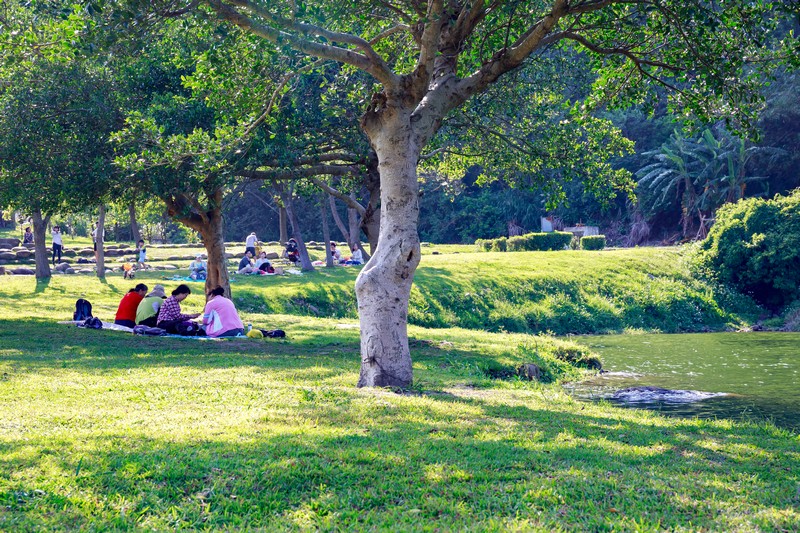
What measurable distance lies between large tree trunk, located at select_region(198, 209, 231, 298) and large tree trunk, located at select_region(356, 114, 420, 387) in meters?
12.9

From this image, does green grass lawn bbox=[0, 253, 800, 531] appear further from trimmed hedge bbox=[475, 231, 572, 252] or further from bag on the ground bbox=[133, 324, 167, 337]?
trimmed hedge bbox=[475, 231, 572, 252]

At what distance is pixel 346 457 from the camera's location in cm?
709

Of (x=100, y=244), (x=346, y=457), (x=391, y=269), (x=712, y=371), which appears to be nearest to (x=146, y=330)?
(x=391, y=269)

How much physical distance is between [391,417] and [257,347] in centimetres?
888

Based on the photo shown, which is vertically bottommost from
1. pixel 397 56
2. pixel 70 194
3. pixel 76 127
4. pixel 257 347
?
pixel 257 347

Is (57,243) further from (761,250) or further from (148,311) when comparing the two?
(761,250)

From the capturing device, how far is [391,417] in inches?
366

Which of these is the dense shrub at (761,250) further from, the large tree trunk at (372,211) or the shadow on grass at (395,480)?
the shadow on grass at (395,480)

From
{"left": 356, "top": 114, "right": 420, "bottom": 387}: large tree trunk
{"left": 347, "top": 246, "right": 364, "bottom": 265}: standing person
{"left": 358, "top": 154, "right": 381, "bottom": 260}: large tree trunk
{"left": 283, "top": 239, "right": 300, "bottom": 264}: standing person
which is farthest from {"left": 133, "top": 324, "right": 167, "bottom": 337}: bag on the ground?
{"left": 283, "top": 239, "right": 300, "bottom": 264}: standing person

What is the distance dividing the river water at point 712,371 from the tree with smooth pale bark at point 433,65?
534cm

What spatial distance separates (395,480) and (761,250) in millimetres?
34256

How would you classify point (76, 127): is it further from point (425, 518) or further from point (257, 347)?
point (425, 518)

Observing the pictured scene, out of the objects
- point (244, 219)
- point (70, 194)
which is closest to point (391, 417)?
point (70, 194)

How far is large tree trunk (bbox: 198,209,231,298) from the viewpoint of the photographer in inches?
941
